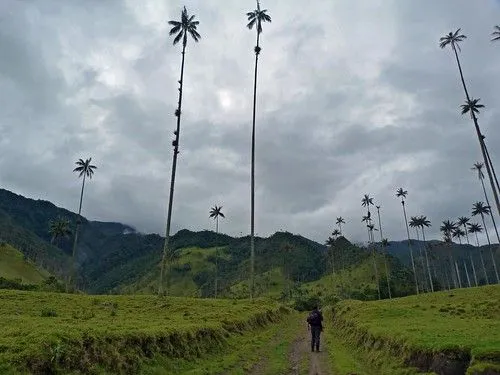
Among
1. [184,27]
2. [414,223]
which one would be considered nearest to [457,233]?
[414,223]

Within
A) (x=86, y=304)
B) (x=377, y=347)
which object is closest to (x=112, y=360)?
(x=377, y=347)

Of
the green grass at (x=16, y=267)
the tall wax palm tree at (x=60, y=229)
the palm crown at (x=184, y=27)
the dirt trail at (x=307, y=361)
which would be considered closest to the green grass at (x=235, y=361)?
the dirt trail at (x=307, y=361)

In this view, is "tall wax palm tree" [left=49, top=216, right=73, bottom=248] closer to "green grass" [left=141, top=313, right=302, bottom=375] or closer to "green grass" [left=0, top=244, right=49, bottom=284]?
"green grass" [left=0, top=244, right=49, bottom=284]

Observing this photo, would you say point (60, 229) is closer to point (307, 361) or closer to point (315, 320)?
point (315, 320)

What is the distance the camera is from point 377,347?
79.8ft

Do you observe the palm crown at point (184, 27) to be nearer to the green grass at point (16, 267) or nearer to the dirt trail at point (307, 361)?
the dirt trail at point (307, 361)

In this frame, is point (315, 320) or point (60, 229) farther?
point (60, 229)

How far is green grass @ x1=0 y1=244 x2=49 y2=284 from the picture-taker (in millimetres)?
164875

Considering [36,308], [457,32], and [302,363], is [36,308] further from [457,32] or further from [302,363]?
[457,32]

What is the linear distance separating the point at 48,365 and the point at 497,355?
14.7 metres

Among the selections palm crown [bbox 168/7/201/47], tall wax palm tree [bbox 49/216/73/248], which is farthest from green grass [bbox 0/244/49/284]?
palm crown [bbox 168/7/201/47]

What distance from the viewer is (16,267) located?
171625mm

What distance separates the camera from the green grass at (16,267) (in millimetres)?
164875

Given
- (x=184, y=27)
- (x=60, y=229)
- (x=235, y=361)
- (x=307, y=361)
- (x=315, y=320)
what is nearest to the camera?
(x=235, y=361)
